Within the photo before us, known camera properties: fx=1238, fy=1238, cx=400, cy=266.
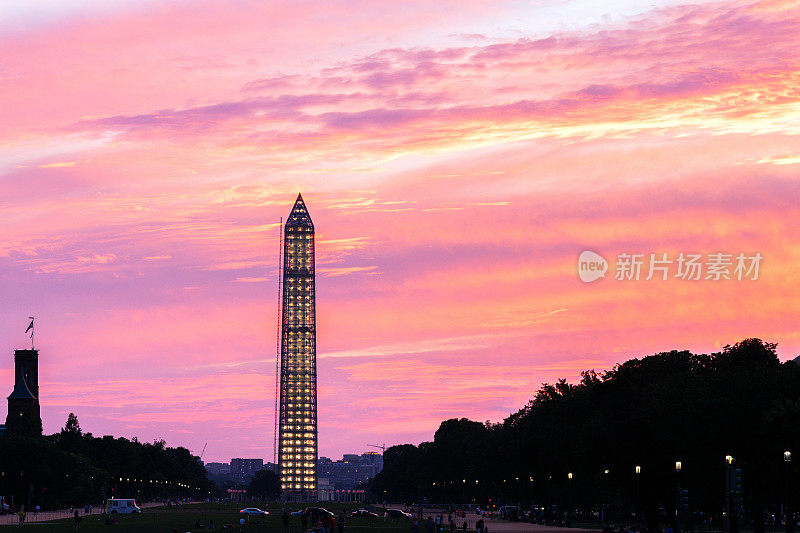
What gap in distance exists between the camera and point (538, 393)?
620ft

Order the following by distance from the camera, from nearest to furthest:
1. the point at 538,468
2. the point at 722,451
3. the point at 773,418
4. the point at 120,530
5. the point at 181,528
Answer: the point at 773,418
the point at 722,451
the point at 120,530
the point at 181,528
the point at 538,468

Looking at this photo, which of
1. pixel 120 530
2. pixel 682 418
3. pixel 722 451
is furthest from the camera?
pixel 120 530

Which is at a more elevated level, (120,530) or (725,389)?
(725,389)

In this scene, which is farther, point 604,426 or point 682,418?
point 604,426

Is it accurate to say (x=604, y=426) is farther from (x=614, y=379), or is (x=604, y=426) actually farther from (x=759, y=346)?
(x=759, y=346)

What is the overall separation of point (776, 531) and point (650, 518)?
14590 millimetres

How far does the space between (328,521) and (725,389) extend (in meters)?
34.4

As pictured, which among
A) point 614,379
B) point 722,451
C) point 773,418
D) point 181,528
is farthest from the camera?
point 614,379

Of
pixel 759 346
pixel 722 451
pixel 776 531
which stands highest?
pixel 759 346

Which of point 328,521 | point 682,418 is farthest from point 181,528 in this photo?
point 682,418

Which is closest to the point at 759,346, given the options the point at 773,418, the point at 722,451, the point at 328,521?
the point at 722,451

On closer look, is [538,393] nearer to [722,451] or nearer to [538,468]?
[538,468]

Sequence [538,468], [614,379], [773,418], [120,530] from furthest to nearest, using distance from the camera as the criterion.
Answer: [538,468] → [614,379] → [120,530] → [773,418]

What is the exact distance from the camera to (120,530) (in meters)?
118
